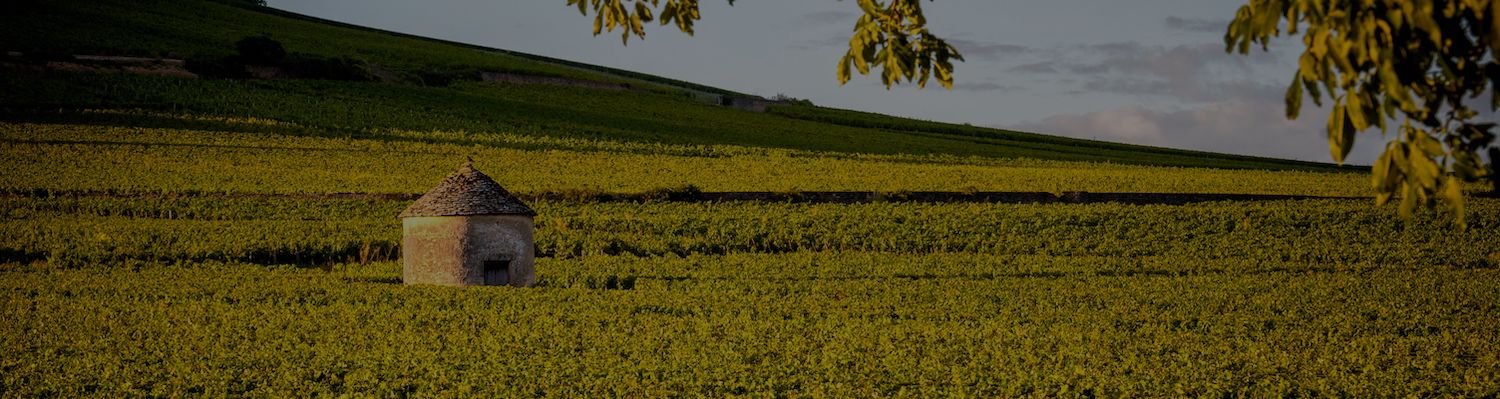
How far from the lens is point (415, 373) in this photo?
749 inches

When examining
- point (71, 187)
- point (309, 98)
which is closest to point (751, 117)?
point (309, 98)

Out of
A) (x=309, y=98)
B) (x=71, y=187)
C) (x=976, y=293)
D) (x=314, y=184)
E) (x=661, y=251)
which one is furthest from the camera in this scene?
(x=309, y=98)

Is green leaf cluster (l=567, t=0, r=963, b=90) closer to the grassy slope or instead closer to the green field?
the green field

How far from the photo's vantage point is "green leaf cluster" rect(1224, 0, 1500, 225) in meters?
7.93

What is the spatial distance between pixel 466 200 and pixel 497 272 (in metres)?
1.82

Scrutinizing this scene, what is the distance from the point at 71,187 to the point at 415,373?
34.1m

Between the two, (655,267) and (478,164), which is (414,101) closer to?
(478,164)

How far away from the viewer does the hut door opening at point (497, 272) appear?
3156 cm

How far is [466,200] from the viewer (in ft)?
102

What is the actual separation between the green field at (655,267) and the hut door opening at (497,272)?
126 centimetres

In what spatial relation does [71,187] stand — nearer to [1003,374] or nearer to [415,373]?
[415,373]

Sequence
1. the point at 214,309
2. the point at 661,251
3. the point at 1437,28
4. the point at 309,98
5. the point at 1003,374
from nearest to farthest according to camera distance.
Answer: the point at 1437,28 < the point at 1003,374 < the point at 214,309 < the point at 661,251 < the point at 309,98

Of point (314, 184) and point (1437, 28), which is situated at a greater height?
point (1437, 28)

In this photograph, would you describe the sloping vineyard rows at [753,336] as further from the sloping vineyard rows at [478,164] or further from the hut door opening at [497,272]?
the sloping vineyard rows at [478,164]
